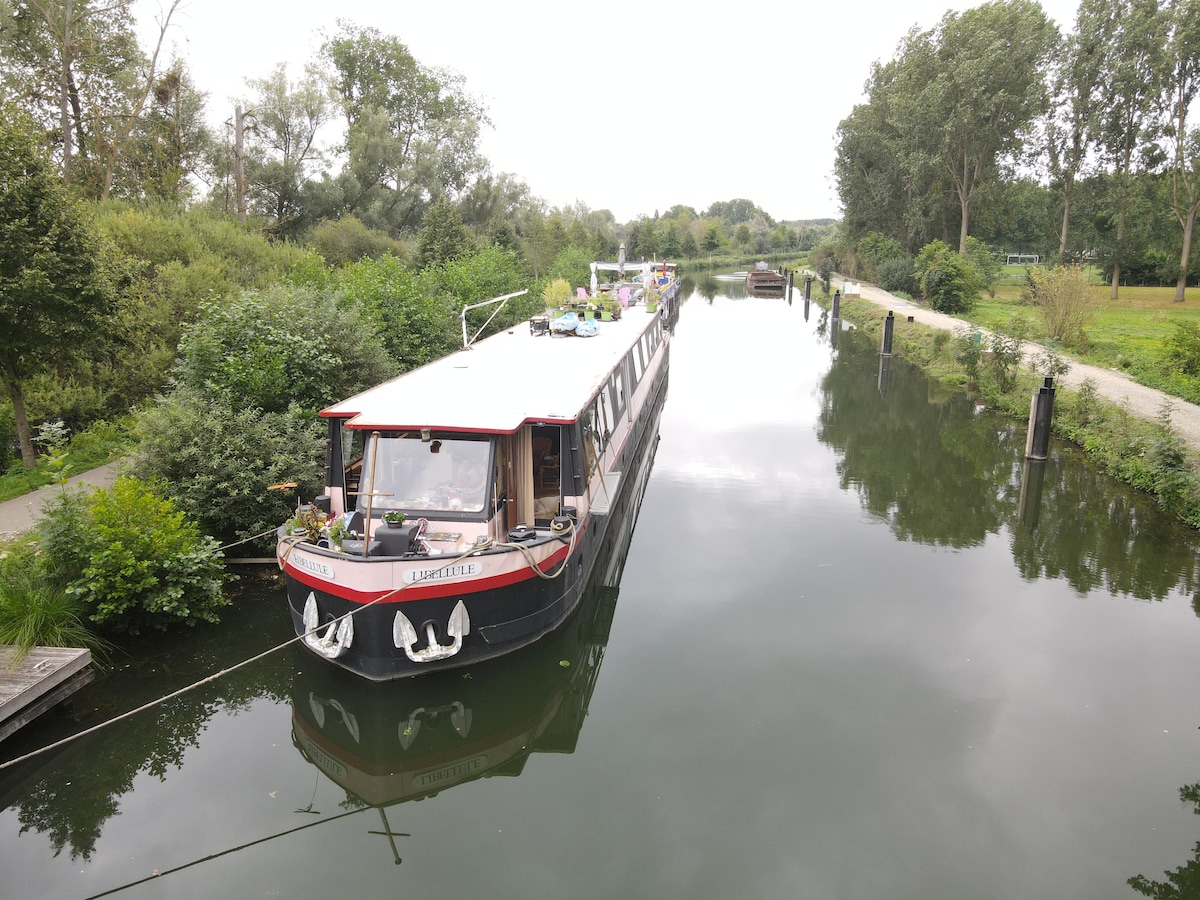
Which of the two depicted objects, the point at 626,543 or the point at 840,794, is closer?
the point at 840,794

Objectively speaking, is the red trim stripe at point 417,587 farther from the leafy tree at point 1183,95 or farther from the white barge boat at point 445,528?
the leafy tree at point 1183,95

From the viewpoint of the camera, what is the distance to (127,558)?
7.70m

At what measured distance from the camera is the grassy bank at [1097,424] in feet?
39.2

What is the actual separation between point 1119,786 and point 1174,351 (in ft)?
54.0

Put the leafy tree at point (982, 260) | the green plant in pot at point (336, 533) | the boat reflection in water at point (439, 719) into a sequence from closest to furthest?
1. the boat reflection in water at point (439, 719)
2. the green plant in pot at point (336, 533)
3. the leafy tree at point (982, 260)

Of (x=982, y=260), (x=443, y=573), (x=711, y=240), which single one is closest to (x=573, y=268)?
(x=982, y=260)

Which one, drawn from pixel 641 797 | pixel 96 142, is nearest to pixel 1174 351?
pixel 641 797

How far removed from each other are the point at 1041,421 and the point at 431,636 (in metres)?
12.7

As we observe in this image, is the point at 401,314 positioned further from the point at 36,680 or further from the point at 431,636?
the point at 36,680

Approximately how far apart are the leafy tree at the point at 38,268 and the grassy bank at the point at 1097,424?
52.6 ft

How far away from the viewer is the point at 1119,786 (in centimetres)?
626

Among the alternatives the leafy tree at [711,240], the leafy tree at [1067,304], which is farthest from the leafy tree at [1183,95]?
the leafy tree at [711,240]

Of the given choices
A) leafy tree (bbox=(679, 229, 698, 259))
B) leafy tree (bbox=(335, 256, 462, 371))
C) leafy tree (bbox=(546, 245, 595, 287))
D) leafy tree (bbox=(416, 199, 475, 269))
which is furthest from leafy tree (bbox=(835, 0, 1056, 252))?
leafy tree (bbox=(679, 229, 698, 259))

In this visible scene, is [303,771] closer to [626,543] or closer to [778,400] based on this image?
[626,543]
